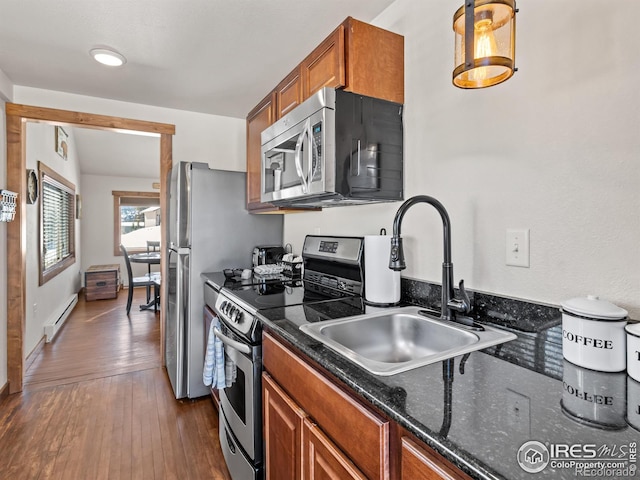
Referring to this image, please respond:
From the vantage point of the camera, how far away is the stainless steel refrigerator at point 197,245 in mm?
2393

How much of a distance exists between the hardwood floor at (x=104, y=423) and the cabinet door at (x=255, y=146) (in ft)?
4.89

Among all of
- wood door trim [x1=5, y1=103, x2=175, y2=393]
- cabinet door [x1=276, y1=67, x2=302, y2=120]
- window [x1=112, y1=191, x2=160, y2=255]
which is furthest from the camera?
window [x1=112, y1=191, x2=160, y2=255]

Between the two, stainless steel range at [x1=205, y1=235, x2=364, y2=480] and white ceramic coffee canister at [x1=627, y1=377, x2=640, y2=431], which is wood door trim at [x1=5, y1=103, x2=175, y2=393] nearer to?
stainless steel range at [x1=205, y1=235, x2=364, y2=480]

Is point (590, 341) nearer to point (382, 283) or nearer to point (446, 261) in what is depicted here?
point (446, 261)

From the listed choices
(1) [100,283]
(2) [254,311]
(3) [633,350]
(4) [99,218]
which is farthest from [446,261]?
(4) [99,218]

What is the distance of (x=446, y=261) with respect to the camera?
4.00 ft

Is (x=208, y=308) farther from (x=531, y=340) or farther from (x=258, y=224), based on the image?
(x=531, y=340)

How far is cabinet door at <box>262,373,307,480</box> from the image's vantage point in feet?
3.48

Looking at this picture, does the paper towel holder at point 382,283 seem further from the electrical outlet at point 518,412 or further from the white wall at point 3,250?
the white wall at point 3,250

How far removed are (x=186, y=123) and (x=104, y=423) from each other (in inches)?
97.1

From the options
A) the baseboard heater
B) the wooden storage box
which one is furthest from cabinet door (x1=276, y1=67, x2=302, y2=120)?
the wooden storage box

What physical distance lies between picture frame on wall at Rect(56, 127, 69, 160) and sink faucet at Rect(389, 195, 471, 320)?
4.66m

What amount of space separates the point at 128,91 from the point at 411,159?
239cm

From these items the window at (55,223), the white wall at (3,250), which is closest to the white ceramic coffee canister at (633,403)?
the white wall at (3,250)
